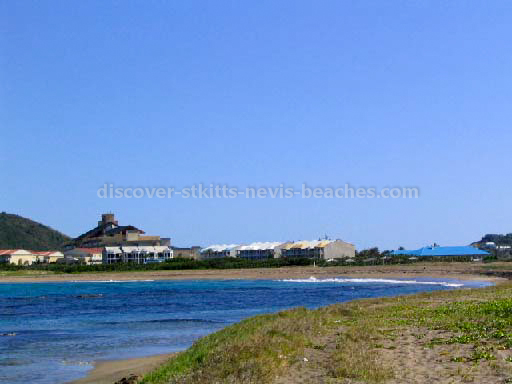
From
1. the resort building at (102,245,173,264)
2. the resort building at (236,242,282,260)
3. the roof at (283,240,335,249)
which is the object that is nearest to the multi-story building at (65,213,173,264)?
the resort building at (102,245,173,264)

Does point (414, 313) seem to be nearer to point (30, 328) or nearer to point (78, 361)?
point (78, 361)

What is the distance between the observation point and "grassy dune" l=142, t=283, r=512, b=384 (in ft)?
43.9

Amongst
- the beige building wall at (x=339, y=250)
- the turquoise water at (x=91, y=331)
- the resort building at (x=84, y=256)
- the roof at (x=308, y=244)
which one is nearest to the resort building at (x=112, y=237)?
the resort building at (x=84, y=256)

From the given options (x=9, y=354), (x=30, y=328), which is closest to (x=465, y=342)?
(x=9, y=354)

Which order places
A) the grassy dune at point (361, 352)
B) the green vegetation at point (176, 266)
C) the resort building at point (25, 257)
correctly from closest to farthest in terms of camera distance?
1. the grassy dune at point (361, 352)
2. the green vegetation at point (176, 266)
3. the resort building at point (25, 257)

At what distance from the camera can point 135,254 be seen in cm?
15062

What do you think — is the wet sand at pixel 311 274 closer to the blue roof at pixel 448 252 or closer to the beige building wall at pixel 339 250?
the blue roof at pixel 448 252

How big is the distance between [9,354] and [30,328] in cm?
1043

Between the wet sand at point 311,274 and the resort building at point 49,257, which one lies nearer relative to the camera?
the wet sand at point 311,274

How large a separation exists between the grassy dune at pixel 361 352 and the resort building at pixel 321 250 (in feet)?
386

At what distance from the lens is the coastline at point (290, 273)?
92.0 metres

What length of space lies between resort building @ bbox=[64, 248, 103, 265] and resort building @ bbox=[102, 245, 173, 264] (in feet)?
13.4

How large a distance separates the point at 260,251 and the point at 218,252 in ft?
37.2

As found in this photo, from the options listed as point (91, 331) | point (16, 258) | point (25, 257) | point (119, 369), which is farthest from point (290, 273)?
point (119, 369)
